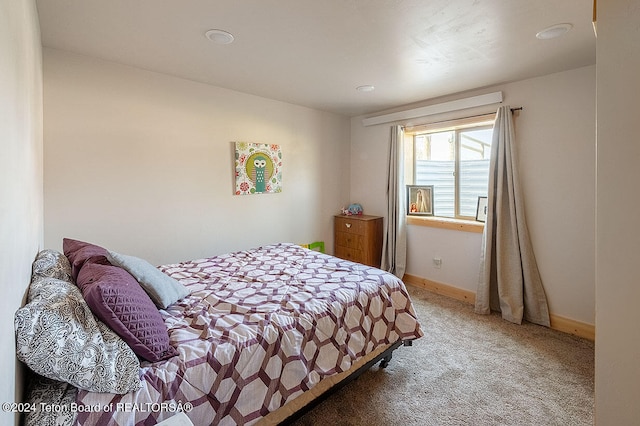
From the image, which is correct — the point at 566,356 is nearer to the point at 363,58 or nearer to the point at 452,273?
the point at 452,273

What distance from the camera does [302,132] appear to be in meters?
3.98

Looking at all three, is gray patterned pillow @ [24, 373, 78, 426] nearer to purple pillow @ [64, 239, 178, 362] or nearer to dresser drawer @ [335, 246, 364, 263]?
purple pillow @ [64, 239, 178, 362]

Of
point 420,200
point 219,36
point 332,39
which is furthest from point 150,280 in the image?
point 420,200

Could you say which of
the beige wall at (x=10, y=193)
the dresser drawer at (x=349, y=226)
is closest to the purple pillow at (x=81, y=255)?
the beige wall at (x=10, y=193)

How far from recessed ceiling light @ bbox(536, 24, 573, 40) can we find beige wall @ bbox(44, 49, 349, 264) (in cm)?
262

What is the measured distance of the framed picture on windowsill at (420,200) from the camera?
3902 mm

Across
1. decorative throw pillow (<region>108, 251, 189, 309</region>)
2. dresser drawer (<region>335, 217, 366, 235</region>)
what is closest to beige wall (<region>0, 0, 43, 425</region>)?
decorative throw pillow (<region>108, 251, 189, 309</region>)

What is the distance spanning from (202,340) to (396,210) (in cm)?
304

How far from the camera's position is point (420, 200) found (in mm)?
3975

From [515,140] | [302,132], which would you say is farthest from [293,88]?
[515,140]

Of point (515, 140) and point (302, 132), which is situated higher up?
point (302, 132)

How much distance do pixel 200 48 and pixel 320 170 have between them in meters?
2.30

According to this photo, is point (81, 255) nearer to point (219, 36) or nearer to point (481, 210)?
point (219, 36)

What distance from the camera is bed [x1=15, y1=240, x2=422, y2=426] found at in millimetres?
995
